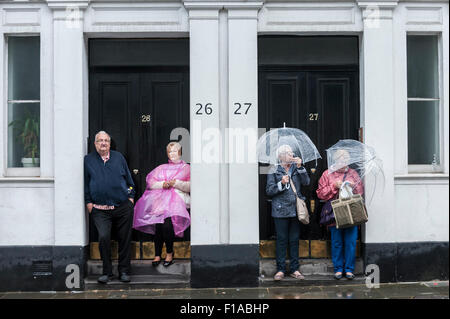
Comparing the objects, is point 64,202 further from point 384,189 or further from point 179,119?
point 384,189

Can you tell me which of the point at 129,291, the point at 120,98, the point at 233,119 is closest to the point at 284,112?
the point at 233,119

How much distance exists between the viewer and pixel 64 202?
8.35 meters

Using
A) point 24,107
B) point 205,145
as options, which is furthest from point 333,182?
point 24,107

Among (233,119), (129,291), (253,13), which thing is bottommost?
(129,291)

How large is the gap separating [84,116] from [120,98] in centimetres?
64

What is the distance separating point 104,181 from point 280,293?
2989 mm

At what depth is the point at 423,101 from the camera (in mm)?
8820

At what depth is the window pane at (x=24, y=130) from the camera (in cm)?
866

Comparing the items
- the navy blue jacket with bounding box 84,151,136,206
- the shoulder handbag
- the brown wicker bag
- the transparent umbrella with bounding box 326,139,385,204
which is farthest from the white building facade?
the shoulder handbag

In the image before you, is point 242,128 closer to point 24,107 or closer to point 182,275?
point 182,275

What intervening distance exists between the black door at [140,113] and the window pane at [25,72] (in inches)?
36.5

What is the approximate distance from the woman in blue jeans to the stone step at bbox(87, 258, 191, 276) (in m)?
1.43

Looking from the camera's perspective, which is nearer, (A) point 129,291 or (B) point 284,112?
(A) point 129,291

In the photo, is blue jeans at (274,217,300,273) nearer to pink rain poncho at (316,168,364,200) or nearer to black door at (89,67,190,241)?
pink rain poncho at (316,168,364,200)
